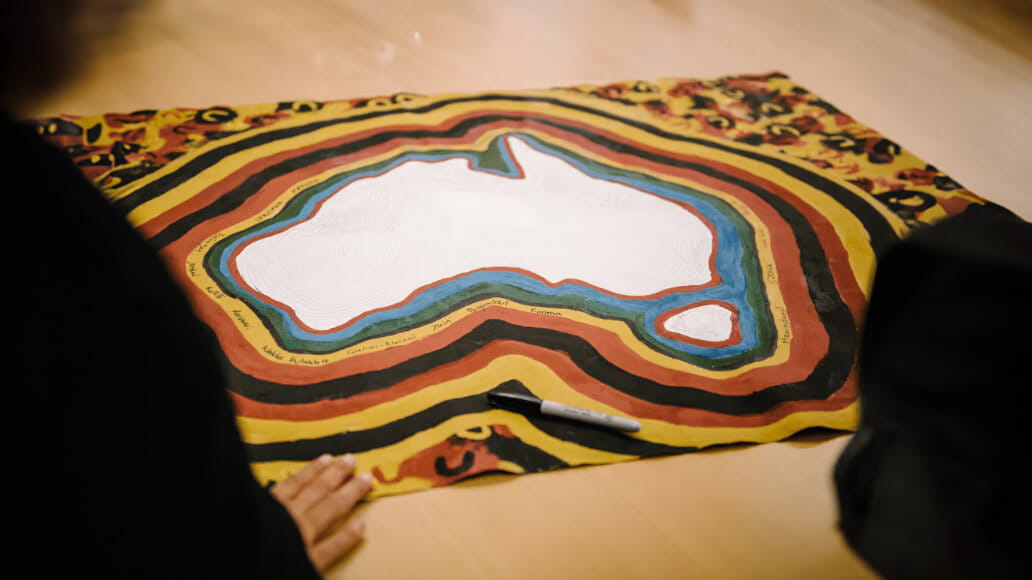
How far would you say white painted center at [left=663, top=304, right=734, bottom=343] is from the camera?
1.08m

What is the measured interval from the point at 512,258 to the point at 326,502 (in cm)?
56

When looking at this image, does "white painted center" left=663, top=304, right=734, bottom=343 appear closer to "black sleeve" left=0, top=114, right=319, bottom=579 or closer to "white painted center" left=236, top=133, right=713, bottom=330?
"white painted center" left=236, top=133, right=713, bottom=330

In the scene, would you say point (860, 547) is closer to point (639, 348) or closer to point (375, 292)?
point (639, 348)

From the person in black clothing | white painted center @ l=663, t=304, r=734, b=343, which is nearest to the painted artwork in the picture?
white painted center @ l=663, t=304, r=734, b=343

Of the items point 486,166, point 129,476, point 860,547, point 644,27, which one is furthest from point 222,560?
point 644,27

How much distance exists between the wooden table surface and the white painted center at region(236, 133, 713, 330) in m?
0.39

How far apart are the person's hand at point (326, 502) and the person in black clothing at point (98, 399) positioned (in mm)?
263

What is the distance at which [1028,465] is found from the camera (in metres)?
0.40

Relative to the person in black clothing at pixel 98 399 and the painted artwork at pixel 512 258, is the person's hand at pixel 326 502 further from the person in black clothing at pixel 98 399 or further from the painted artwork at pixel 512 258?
the person in black clothing at pixel 98 399

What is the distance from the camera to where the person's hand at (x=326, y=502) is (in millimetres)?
752

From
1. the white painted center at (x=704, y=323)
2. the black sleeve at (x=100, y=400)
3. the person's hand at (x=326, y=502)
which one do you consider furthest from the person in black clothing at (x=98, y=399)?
the white painted center at (x=704, y=323)

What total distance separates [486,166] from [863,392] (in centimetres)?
106

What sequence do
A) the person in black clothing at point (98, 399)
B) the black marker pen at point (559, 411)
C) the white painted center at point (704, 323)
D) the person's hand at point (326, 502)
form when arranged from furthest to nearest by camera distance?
the white painted center at point (704, 323), the black marker pen at point (559, 411), the person's hand at point (326, 502), the person in black clothing at point (98, 399)

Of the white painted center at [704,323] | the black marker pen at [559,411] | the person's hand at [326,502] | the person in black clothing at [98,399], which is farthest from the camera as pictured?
the white painted center at [704,323]
